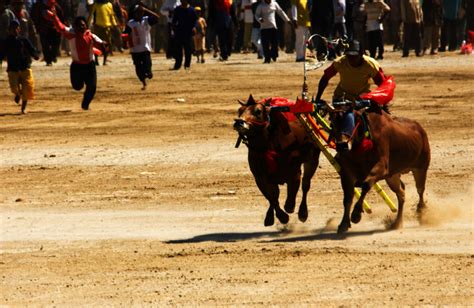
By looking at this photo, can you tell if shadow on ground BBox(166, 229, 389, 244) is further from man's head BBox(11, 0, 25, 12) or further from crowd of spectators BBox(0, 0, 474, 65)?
man's head BBox(11, 0, 25, 12)

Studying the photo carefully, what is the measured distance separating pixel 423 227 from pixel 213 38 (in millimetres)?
26891

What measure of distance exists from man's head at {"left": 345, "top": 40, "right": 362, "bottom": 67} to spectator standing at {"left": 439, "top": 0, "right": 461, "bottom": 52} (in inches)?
995

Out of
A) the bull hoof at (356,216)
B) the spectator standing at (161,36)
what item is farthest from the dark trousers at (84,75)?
the spectator standing at (161,36)

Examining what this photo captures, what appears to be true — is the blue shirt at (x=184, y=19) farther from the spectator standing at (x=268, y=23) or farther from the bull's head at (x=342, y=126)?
the bull's head at (x=342, y=126)

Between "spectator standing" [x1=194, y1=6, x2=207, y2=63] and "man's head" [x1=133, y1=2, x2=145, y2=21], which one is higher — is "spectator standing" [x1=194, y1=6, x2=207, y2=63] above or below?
below

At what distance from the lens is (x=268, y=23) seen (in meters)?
39.0

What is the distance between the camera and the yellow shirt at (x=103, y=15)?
132 ft

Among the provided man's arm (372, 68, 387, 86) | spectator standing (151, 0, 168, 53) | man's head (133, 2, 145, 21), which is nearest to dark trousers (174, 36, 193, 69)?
man's head (133, 2, 145, 21)

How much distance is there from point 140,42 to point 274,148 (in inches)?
710

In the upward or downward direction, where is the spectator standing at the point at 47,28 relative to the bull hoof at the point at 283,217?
downward

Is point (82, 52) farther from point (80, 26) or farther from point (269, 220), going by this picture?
point (269, 220)

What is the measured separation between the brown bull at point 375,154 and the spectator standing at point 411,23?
2422 cm

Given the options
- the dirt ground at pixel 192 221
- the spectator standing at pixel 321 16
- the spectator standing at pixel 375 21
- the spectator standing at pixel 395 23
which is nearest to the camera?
the dirt ground at pixel 192 221

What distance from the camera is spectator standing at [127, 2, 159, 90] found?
33.2 m
